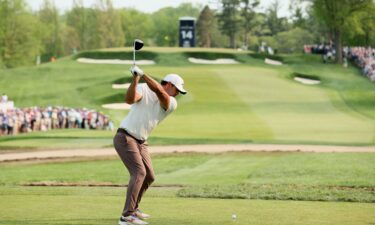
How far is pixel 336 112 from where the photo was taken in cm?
4738

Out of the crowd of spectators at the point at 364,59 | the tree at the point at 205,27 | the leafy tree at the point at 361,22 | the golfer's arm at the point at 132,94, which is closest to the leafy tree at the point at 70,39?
the tree at the point at 205,27

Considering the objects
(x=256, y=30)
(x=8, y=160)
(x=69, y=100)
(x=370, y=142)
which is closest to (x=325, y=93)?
(x=69, y=100)

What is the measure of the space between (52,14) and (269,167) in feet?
349

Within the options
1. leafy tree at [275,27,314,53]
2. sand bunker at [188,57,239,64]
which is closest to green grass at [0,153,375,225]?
sand bunker at [188,57,239,64]

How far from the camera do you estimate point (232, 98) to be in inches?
2101

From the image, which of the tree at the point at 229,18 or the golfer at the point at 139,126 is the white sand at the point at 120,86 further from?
the tree at the point at 229,18

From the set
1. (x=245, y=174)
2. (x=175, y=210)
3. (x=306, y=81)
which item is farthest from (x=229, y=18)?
(x=175, y=210)

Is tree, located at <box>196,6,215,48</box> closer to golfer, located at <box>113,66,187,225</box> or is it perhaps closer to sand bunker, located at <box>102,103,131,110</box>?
sand bunker, located at <box>102,103,131,110</box>

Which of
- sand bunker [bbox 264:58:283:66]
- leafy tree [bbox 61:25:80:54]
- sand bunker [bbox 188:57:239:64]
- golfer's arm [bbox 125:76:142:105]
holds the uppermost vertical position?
golfer's arm [bbox 125:76:142:105]

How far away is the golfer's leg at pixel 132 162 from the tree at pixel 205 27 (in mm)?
119840

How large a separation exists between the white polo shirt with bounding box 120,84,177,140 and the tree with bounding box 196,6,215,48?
119866mm

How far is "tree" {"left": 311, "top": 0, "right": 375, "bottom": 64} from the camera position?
74.9 metres

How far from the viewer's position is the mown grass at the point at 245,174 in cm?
1619

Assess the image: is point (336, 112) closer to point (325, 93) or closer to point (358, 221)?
point (325, 93)
